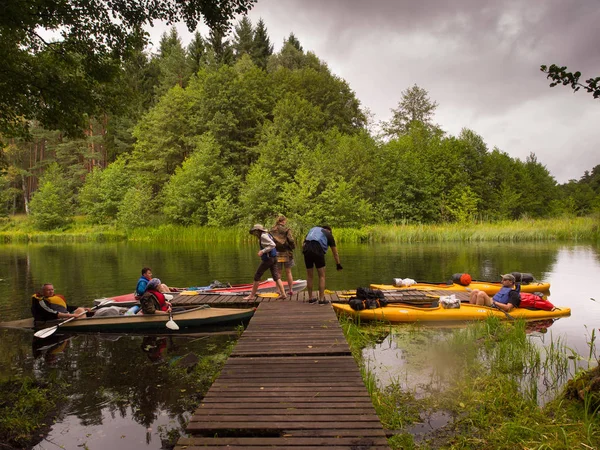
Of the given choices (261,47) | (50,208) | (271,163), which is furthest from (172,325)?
(261,47)

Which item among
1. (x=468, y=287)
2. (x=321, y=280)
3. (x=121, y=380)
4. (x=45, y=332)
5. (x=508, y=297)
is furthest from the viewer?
(x=468, y=287)

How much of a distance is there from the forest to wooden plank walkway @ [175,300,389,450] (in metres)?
30.1

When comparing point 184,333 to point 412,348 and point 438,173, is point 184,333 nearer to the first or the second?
point 412,348

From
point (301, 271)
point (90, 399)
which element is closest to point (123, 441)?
point (90, 399)

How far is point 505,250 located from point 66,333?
22.9 metres

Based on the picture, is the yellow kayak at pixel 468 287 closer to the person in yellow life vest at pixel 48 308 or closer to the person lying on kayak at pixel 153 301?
the person lying on kayak at pixel 153 301

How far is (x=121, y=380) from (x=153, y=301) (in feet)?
10.7

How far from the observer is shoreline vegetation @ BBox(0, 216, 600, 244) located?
101 feet

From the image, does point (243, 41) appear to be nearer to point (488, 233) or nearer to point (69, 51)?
point (488, 233)

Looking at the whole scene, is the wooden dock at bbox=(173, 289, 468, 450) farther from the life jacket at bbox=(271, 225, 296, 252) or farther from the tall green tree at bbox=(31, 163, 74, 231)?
the tall green tree at bbox=(31, 163, 74, 231)

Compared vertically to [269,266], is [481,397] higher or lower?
lower

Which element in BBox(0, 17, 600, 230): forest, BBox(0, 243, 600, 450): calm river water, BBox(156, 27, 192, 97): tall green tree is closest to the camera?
BBox(0, 243, 600, 450): calm river water

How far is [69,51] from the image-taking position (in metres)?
9.45

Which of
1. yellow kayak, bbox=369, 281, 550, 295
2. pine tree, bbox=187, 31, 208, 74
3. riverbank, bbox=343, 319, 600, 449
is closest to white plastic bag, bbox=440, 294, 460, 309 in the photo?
riverbank, bbox=343, 319, 600, 449
